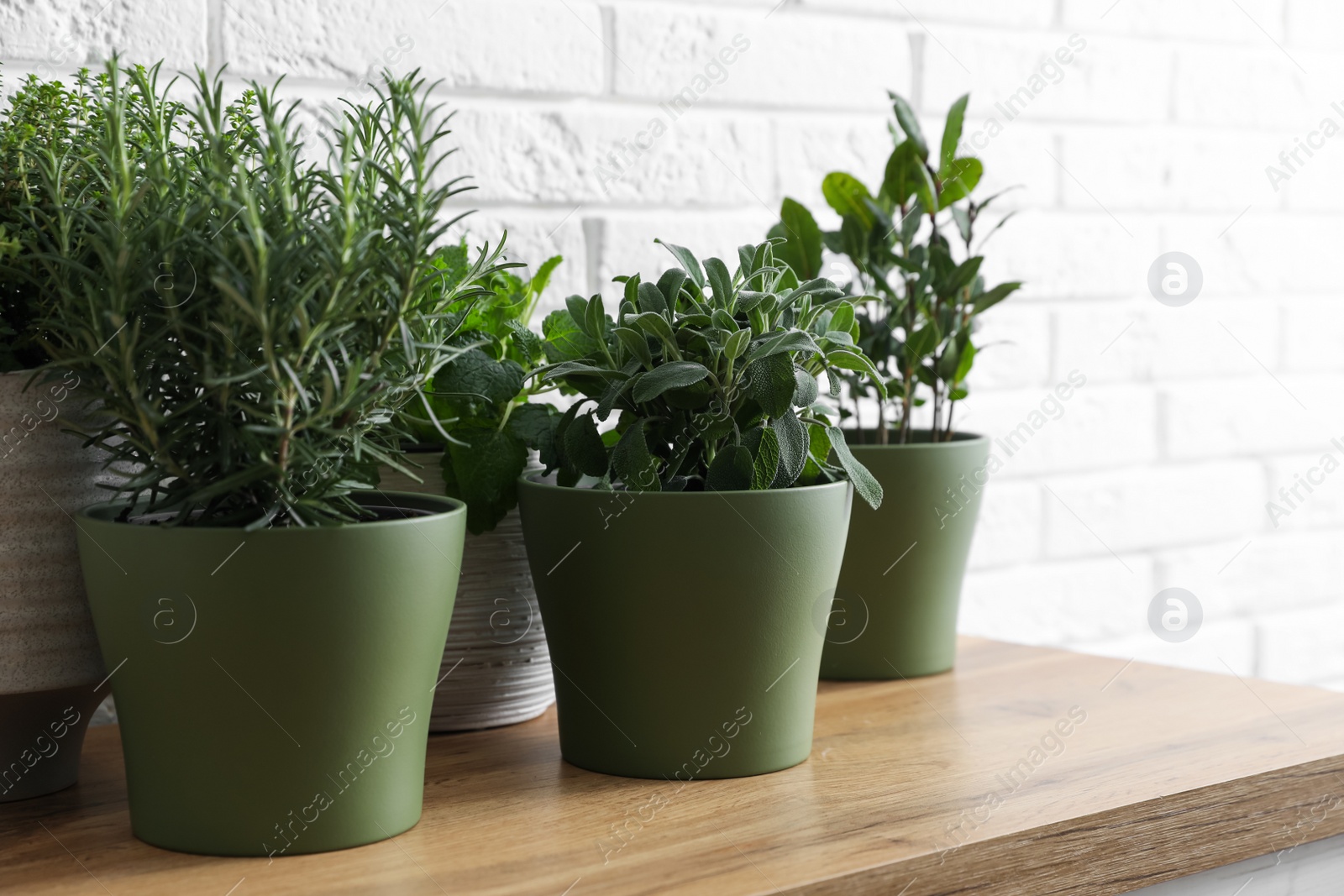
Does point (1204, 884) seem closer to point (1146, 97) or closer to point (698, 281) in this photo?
point (698, 281)

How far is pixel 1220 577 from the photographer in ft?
4.55

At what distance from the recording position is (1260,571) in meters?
1.42

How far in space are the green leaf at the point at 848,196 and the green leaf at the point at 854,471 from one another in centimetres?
28

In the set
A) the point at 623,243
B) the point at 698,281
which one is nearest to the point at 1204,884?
the point at 698,281

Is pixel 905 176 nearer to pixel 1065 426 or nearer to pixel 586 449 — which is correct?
pixel 586 449

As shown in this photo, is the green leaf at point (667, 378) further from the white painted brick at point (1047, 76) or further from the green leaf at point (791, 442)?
the white painted brick at point (1047, 76)

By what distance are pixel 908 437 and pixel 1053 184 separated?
0.47m

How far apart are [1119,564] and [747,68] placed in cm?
64

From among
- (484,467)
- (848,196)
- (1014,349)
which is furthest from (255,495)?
(1014,349)

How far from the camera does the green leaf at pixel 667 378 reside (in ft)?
1.94

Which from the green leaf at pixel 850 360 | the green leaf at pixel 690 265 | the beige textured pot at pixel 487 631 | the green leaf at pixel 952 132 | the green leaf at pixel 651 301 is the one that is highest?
the green leaf at pixel 952 132

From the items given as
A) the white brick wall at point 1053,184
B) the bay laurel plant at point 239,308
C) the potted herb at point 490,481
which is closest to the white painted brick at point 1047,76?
the white brick wall at point 1053,184

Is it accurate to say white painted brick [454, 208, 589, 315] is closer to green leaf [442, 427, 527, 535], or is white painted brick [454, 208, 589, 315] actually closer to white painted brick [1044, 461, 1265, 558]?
green leaf [442, 427, 527, 535]

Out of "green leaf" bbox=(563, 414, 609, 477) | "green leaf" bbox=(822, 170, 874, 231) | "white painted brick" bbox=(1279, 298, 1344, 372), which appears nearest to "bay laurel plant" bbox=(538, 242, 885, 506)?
"green leaf" bbox=(563, 414, 609, 477)
